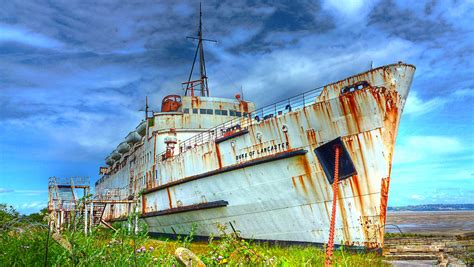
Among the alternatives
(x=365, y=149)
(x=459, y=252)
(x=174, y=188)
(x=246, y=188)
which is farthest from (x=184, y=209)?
(x=459, y=252)

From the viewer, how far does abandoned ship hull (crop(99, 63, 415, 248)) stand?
10000mm

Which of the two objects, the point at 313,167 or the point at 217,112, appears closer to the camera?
the point at 313,167

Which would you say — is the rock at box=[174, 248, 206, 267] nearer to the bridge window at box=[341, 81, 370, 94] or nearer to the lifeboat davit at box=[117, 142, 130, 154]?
the bridge window at box=[341, 81, 370, 94]

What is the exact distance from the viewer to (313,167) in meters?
10.6

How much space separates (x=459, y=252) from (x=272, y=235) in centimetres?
572

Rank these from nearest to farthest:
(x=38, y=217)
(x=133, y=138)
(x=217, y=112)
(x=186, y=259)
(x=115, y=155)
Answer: (x=186, y=259) → (x=217, y=112) → (x=133, y=138) → (x=115, y=155) → (x=38, y=217)

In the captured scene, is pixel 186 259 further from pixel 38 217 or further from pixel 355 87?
pixel 38 217

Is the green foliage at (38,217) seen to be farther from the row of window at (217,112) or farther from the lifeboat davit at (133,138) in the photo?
the row of window at (217,112)

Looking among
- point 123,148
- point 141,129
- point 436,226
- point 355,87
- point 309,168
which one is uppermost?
point 123,148

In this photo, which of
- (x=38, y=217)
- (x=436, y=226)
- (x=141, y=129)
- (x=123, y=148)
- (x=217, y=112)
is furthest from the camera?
(x=436, y=226)

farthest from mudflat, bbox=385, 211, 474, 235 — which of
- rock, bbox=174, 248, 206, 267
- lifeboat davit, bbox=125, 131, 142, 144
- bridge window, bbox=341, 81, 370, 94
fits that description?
lifeboat davit, bbox=125, 131, 142, 144

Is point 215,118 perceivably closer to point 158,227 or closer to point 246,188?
point 158,227

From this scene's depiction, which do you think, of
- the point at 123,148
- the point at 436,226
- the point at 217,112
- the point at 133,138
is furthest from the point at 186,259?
the point at 436,226

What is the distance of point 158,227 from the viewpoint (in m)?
17.0
